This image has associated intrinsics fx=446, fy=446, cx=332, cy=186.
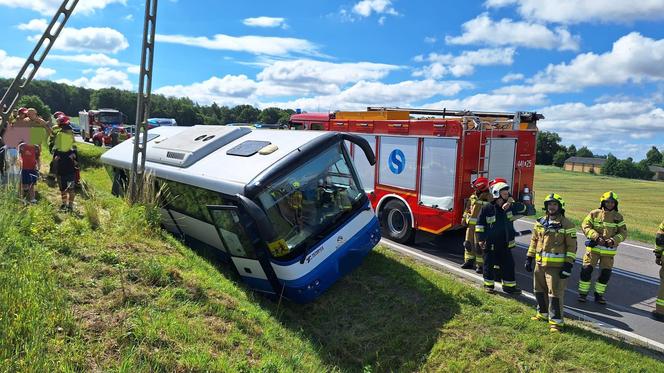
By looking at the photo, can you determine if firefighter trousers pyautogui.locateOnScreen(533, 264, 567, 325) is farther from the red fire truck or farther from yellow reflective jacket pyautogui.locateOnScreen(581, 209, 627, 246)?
the red fire truck

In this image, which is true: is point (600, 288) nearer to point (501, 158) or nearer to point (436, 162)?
point (501, 158)

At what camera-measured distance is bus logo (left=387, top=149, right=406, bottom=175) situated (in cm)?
913

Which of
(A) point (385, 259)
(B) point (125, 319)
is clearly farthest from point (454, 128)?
(B) point (125, 319)

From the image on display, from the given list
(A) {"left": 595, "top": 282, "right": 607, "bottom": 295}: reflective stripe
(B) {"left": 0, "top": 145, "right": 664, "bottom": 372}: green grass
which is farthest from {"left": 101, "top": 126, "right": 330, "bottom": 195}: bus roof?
(A) {"left": 595, "top": 282, "right": 607, "bottom": 295}: reflective stripe

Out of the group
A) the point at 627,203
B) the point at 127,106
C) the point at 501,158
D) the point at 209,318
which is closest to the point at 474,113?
the point at 501,158

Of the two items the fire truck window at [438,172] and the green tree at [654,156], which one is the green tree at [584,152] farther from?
the fire truck window at [438,172]

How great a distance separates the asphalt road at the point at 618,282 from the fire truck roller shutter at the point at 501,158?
1.61 meters

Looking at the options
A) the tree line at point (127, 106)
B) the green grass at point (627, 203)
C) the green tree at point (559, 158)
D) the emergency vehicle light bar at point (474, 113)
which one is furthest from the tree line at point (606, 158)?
the emergency vehicle light bar at point (474, 113)

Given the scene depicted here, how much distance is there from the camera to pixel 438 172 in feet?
27.5

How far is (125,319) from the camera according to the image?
12.9 feet

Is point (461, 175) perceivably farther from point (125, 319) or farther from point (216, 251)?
point (125, 319)

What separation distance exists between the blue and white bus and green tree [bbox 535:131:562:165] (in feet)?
295

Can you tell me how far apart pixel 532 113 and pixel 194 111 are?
75.7 m

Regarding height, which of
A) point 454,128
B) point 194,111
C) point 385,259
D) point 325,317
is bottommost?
point 325,317
